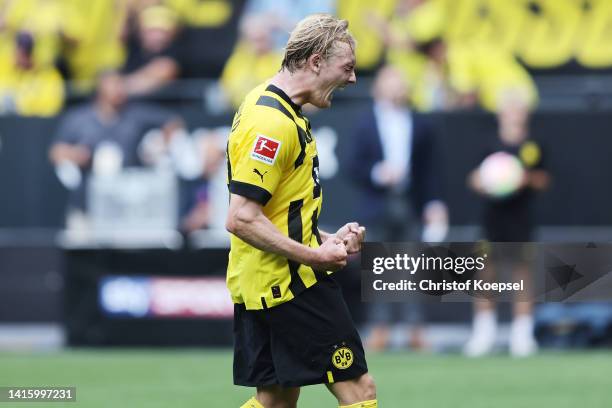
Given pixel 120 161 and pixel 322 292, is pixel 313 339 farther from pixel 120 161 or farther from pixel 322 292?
pixel 120 161

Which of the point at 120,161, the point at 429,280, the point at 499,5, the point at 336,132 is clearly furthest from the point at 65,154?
Result: the point at 429,280

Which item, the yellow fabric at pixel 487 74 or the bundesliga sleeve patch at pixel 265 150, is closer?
the bundesliga sleeve patch at pixel 265 150

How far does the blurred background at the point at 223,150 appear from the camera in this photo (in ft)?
44.3

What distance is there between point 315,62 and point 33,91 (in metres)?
10.9

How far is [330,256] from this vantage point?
597cm

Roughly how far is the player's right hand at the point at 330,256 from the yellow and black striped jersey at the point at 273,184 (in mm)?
168

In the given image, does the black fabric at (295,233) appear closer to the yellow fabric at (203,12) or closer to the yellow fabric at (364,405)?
the yellow fabric at (364,405)

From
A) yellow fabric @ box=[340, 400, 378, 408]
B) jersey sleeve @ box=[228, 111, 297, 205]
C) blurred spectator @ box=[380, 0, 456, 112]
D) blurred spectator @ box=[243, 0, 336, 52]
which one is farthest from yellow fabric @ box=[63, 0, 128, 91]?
yellow fabric @ box=[340, 400, 378, 408]

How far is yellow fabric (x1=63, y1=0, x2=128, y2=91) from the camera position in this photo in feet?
56.6

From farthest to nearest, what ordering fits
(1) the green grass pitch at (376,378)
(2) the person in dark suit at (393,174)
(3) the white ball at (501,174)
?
1. (2) the person in dark suit at (393,174)
2. (3) the white ball at (501,174)
3. (1) the green grass pitch at (376,378)

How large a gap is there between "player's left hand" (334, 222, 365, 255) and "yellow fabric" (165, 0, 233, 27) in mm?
11489

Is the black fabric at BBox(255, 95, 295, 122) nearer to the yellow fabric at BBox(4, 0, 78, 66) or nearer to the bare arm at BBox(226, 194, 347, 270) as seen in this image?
the bare arm at BBox(226, 194, 347, 270)

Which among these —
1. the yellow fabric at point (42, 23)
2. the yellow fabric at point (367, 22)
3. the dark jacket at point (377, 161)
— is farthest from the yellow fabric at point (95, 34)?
the dark jacket at point (377, 161)

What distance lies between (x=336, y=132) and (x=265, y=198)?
9.01 m
